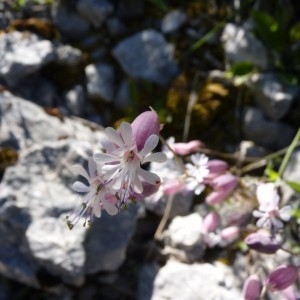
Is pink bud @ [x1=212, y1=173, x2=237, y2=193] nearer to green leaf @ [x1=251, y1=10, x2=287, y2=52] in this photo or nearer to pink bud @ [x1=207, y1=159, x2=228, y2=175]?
pink bud @ [x1=207, y1=159, x2=228, y2=175]

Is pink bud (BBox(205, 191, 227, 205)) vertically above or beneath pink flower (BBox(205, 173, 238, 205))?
beneath

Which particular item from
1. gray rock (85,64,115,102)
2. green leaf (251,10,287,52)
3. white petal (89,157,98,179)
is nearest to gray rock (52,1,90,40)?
gray rock (85,64,115,102)

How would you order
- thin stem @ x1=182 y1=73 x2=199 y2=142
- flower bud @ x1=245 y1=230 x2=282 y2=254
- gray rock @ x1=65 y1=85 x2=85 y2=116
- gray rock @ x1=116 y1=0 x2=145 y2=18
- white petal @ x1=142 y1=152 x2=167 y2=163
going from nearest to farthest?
white petal @ x1=142 y1=152 x2=167 y2=163 < flower bud @ x1=245 y1=230 x2=282 y2=254 < thin stem @ x1=182 y1=73 x2=199 y2=142 < gray rock @ x1=65 y1=85 x2=85 y2=116 < gray rock @ x1=116 y1=0 x2=145 y2=18

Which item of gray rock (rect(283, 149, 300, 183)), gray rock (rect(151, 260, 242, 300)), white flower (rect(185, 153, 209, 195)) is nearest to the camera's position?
white flower (rect(185, 153, 209, 195))

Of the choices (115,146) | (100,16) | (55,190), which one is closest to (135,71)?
(100,16)

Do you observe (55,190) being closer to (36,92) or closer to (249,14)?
(36,92)

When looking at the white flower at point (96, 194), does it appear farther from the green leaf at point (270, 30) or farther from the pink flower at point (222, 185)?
the green leaf at point (270, 30)

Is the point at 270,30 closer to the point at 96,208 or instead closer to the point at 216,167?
the point at 216,167
